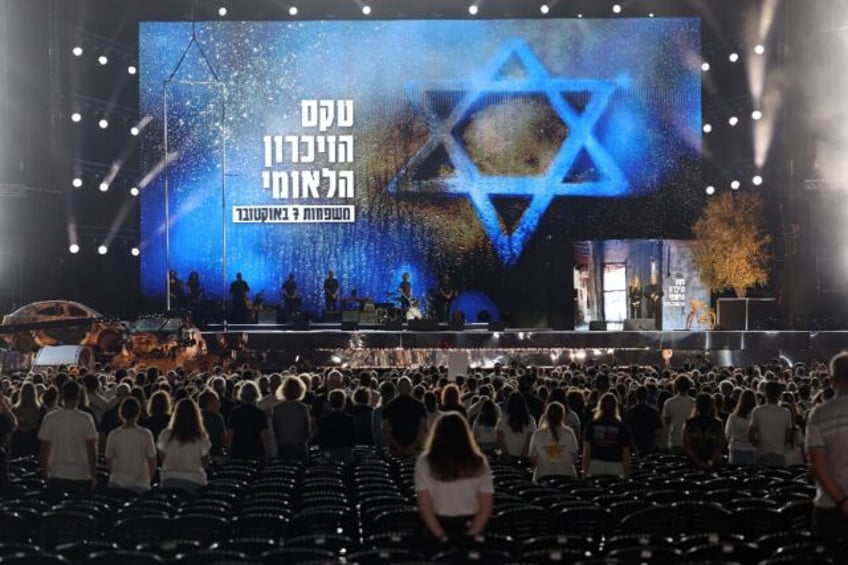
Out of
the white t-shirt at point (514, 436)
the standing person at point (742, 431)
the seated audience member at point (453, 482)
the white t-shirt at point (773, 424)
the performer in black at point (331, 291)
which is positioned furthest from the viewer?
the performer in black at point (331, 291)

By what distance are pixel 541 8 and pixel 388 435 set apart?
90.3 feet

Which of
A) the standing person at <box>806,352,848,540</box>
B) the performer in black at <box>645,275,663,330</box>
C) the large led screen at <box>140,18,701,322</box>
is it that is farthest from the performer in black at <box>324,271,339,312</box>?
the standing person at <box>806,352,848,540</box>

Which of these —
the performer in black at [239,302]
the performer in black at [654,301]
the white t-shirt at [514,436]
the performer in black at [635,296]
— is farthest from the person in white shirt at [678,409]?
the performer in black at [635,296]

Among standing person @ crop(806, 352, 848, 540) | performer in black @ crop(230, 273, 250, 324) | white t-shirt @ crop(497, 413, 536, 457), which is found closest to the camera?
standing person @ crop(806, 352, 848, 540)

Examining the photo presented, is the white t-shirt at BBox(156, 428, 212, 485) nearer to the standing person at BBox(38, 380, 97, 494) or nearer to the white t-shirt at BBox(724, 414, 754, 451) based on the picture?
the standing person at BBox(38, 380, 97, 494)

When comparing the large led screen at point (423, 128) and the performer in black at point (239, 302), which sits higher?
the large led screen at point (423, 128)

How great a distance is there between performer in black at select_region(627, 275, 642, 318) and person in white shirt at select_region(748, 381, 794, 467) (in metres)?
24.5

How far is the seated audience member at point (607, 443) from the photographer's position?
39.5 feet

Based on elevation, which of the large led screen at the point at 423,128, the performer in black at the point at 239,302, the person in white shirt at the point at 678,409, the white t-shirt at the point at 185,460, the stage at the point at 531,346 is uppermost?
the large led screen at the point at 423,128

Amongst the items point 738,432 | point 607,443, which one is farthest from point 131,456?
point 738,432

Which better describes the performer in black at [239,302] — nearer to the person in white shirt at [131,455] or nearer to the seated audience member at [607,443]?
the seated audience member at [607,443]

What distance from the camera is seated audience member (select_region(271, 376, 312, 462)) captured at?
558 inches

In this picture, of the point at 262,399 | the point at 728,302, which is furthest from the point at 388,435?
the point at 728,302

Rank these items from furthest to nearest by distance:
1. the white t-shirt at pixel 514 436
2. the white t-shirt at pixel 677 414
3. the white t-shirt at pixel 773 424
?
the white t-shirt at pixel 677 414, the white t-shirt at pixel 514 436, the white t-shirt at pixel 773 424
